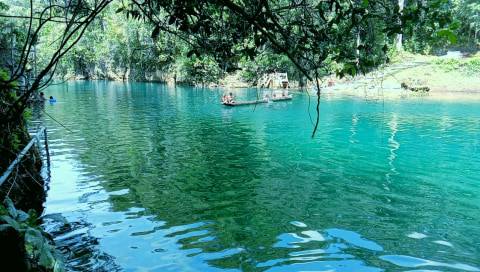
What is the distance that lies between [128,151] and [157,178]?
16.0 ft

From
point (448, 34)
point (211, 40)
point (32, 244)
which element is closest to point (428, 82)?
point (211, 40)

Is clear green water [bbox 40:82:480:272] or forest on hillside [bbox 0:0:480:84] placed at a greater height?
forest on hillside [bbox 0:0:480:84]

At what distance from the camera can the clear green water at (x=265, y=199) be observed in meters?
7.90

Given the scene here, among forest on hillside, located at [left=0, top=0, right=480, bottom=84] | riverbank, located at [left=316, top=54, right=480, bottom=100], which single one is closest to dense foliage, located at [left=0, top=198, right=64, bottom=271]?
forest on hillside, located at [left=0, top=0, right=480, bottom=84]

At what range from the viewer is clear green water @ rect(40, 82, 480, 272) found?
311 inches

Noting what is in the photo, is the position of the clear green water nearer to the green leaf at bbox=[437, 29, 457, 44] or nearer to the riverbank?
the green leaf at bbox=[437, 29, 457, 44]

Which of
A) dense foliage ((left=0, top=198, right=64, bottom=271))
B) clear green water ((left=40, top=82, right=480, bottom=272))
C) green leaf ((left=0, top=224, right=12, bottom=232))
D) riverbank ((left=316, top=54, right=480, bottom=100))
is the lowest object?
clear green water ((left=40, top=82, right=480, bottom=272))

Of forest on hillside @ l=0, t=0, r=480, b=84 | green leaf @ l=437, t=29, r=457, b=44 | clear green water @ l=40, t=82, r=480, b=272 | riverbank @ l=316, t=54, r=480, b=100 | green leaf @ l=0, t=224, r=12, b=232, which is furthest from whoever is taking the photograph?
riverbank @ l=316, t=54, r=480, b=100

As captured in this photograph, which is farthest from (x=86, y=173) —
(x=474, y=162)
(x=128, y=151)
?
(x=474, y=162)

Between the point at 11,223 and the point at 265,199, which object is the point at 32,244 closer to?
the point at 11,223

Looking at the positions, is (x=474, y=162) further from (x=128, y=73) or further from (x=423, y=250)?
(x=128, y=73)

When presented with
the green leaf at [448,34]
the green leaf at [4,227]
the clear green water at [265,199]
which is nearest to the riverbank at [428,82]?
the clear green water at [265,199]

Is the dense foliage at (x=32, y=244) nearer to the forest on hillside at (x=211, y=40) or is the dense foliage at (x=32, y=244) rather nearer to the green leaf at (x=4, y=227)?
the green leaf at (x=4, y=227)

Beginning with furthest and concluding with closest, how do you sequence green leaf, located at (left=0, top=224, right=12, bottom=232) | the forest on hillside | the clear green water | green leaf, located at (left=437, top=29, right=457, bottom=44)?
the clear green water → the forest on hillside → green leaf, located at (left=0, top=224, right=12, bottom=232) → green leaf, located at (left=437, top=29, right=457, bottom=44)
